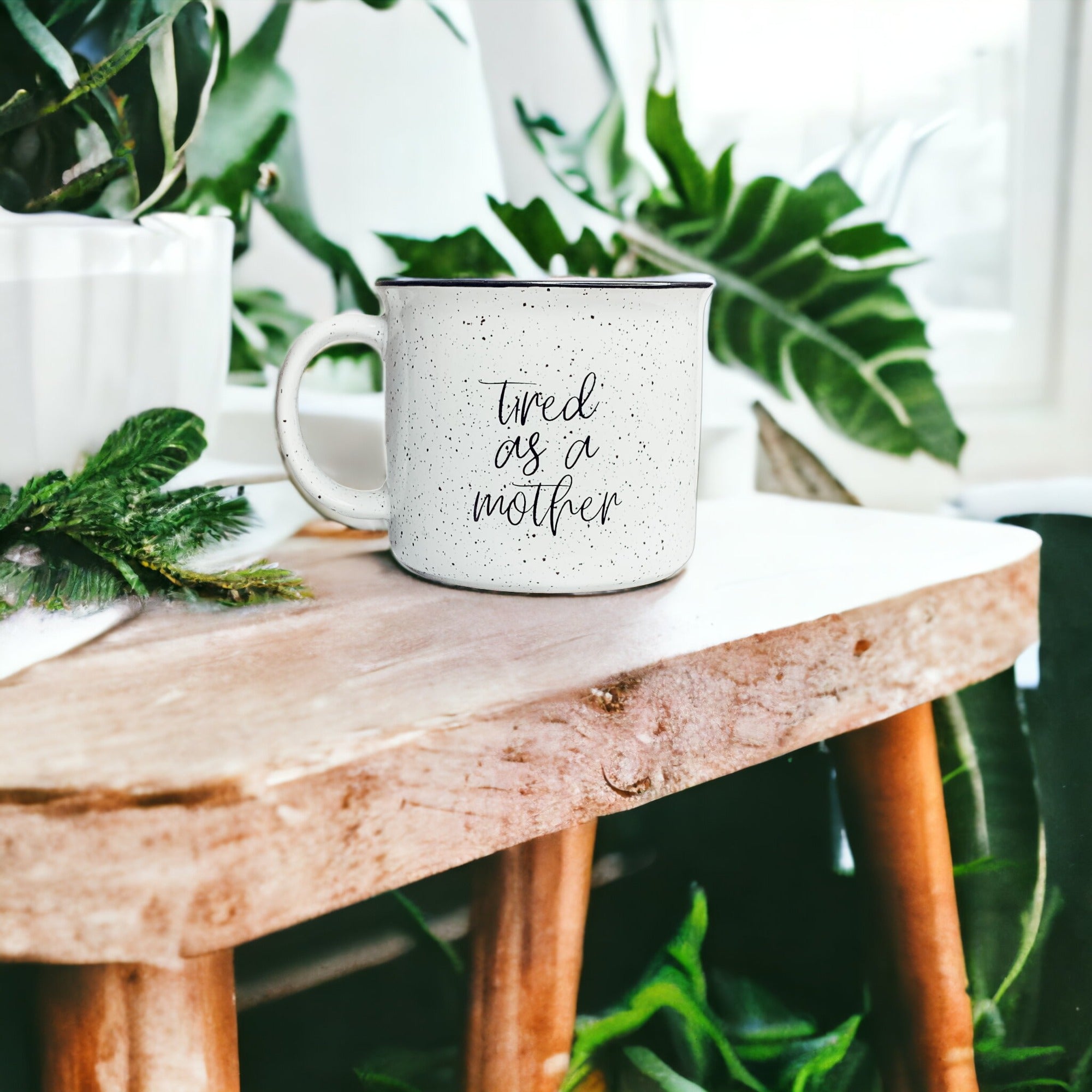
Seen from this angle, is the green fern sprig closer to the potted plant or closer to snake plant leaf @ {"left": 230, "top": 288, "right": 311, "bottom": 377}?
the potted plant

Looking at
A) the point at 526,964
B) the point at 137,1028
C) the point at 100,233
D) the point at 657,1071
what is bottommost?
the point at 657,1071

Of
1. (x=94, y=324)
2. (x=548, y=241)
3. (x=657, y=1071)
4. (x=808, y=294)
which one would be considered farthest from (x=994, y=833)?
(x=94, y=324)

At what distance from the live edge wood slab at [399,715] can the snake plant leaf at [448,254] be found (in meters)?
0.23

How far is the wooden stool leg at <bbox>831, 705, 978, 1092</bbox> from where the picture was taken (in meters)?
0.49

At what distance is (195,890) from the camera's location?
223 mm

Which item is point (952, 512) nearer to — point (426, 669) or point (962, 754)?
point (962, 754)

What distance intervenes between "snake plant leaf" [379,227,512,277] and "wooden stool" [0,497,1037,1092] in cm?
21

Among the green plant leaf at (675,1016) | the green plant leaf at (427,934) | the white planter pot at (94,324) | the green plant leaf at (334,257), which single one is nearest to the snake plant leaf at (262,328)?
→ the green plant leaf at (334,257)

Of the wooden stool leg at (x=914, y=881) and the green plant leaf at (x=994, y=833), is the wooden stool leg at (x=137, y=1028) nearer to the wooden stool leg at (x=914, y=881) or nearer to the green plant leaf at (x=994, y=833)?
the wooden stool leg at (x=914, y=881)

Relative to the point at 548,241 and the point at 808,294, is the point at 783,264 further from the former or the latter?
the point at 548,241

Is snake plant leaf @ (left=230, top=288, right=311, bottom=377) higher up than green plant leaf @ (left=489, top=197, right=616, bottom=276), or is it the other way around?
green plant leaf @ (left=489, top=197, right=616, bottom=276)

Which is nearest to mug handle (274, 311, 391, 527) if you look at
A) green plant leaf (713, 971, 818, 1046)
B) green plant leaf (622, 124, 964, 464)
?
green plant leaf (622, 124, 964, 464)

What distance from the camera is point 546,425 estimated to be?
345 mm

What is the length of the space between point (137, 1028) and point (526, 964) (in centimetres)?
24
